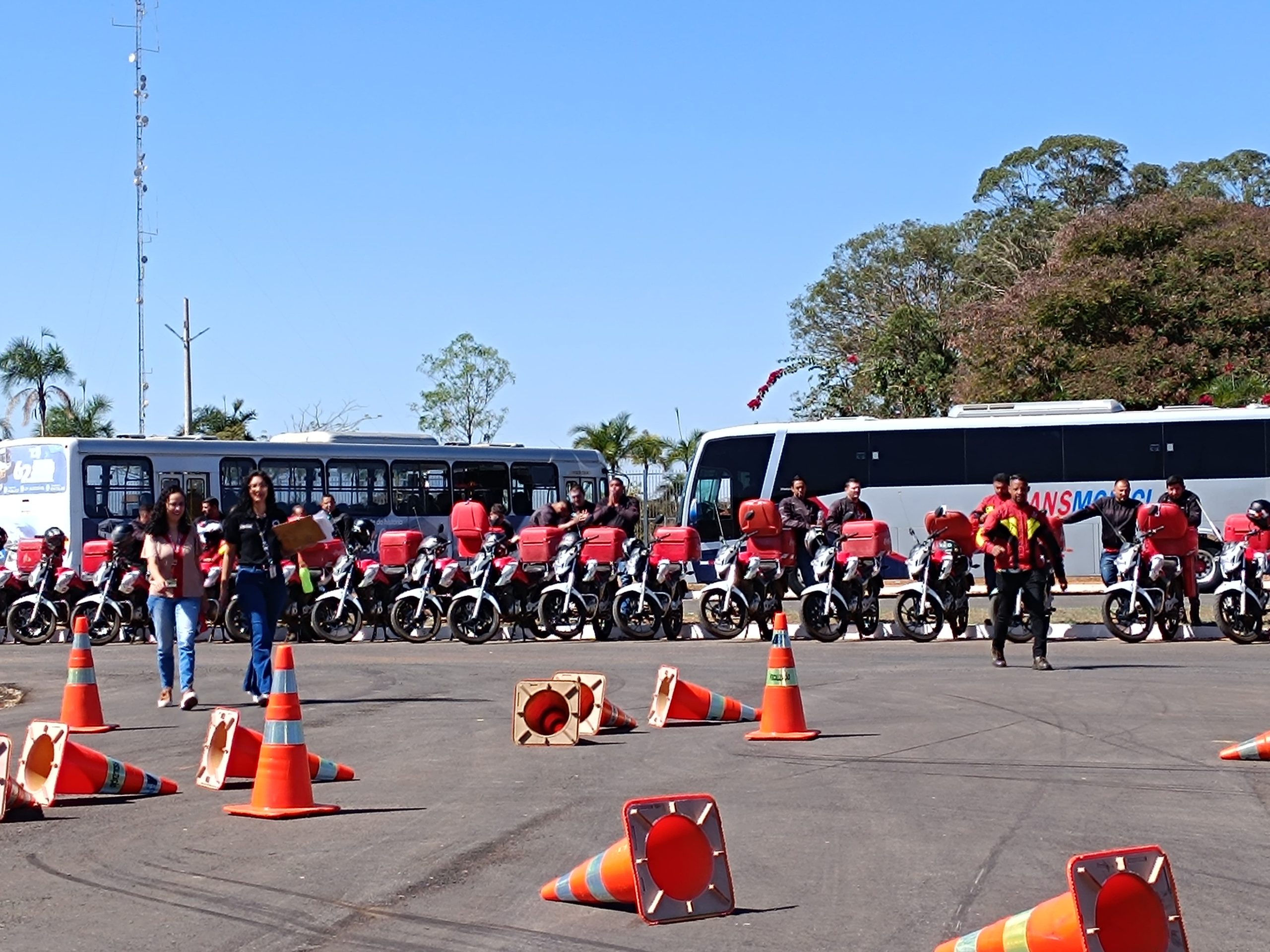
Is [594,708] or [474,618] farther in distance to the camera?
[474,618]

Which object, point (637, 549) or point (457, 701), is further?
point (637, 549)

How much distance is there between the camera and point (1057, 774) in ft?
32.9

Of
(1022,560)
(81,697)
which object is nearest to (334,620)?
(1022,560)

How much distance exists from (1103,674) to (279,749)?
9.56 metres

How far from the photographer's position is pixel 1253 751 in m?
10.4

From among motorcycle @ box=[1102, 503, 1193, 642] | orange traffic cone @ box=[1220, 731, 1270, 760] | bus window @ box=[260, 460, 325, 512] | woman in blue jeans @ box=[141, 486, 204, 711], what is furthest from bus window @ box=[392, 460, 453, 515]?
orange traffic cone @ box=[1220, 731, 1270, 760]

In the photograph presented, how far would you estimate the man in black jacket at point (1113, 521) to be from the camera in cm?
2247

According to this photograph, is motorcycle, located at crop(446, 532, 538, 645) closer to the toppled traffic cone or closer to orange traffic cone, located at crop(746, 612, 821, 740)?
the toppled traffic cone

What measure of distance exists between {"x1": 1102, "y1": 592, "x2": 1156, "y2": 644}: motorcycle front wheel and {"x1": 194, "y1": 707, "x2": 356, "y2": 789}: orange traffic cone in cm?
1289

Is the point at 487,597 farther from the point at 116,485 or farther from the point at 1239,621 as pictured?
the point at 116,485

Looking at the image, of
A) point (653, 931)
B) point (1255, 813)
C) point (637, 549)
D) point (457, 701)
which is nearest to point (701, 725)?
point (457, 701)

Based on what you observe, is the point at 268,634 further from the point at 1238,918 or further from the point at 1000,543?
the point at 1238,918

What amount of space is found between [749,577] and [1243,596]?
5.99 metres

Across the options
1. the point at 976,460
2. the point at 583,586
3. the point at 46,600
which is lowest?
the point at 46,600
